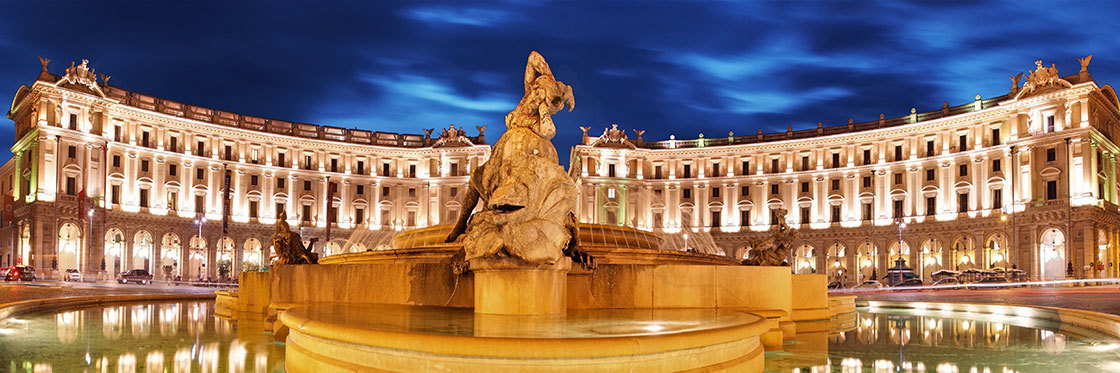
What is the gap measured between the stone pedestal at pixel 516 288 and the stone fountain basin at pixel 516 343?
0.20 metres

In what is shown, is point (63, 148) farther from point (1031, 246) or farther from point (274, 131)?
point (1031, 246)

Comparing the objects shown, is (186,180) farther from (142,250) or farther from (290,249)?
(290,249)

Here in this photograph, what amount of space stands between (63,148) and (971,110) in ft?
195

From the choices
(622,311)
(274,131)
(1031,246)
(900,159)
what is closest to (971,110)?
(900,159)

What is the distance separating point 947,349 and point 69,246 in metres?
56.6

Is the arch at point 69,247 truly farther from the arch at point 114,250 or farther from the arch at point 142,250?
the arch at point 142,250

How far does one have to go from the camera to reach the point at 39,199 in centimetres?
5206

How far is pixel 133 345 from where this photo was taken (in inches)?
394

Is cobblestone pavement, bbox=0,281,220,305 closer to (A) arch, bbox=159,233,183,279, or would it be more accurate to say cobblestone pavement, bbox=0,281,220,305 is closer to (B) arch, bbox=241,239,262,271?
(A) arch, bbox=159,233,183,279

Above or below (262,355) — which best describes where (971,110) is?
above

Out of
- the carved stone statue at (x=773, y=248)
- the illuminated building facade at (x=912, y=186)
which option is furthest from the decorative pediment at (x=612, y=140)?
the carved stone statue at (x=773, y=248)

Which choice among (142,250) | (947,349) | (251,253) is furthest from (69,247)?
(947,349)

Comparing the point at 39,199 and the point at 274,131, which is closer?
the point at 39,199

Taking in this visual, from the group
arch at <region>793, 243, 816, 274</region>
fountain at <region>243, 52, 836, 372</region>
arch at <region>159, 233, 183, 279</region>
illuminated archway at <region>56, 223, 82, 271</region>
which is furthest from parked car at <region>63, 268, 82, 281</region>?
arch at <region>793, 243, 816, 274</region>
